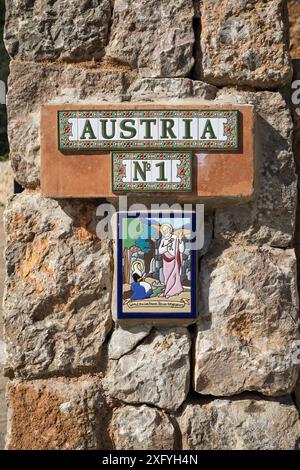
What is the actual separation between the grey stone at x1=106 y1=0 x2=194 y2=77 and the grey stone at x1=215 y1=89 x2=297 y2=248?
203mm

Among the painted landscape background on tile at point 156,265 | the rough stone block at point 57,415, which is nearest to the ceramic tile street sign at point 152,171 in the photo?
the painted landscape background on tile at point 156,265

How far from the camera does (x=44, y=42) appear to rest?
91.1 inches

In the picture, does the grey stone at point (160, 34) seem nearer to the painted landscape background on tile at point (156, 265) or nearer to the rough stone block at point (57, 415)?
the painted landscape background on tile at point (156, 265)

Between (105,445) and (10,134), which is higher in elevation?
(10,134)

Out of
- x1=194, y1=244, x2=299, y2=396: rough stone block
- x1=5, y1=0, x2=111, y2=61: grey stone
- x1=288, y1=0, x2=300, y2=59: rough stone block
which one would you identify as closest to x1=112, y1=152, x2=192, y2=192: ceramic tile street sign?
x1=194, y1=244, x2=299, y2=396: rough stone block

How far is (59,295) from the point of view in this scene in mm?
2283

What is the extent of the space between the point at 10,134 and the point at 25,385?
0.89m

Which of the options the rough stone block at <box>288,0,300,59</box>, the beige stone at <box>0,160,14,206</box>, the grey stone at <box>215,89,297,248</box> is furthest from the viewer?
the beige stone at <box>0,160,14,206</box>

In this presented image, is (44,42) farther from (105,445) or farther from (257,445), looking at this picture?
(257,445)

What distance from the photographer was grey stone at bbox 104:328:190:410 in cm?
226

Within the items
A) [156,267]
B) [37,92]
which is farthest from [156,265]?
[37,92]

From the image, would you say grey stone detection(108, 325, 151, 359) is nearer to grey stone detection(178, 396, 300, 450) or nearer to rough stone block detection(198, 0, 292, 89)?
grey stone detection(178, 396, 300, 450)

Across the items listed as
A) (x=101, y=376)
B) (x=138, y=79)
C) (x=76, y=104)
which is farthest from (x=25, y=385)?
(x=138, y=79)

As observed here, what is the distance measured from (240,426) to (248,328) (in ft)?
1.11
